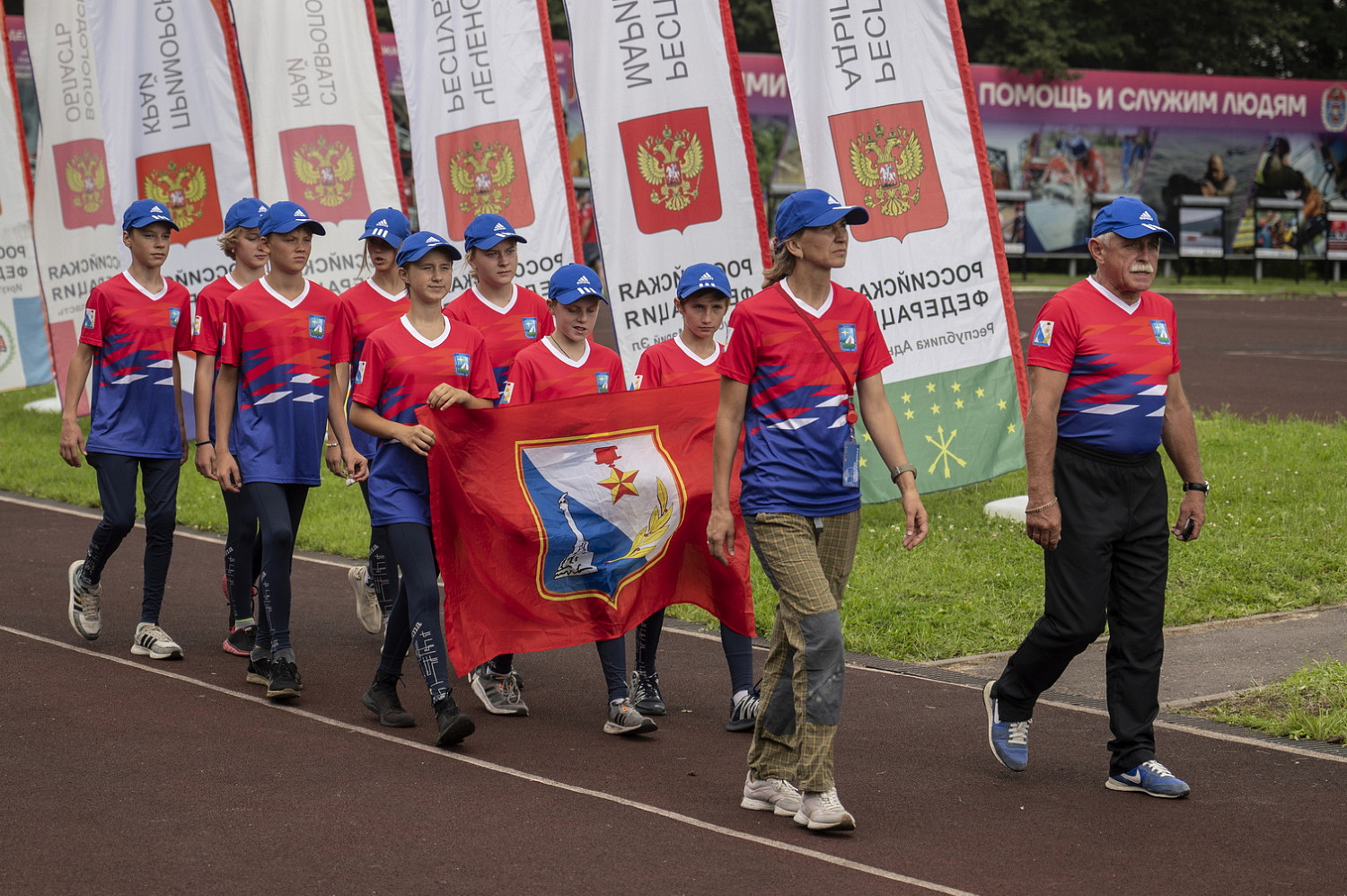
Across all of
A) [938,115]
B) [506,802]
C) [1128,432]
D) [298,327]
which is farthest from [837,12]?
[506,802]

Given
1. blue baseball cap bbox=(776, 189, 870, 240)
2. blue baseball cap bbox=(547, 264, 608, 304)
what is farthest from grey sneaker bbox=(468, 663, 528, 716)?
blue baseball cap bbox=(776, 189, 870, 240)

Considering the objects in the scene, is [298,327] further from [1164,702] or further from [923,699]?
[1164,702]

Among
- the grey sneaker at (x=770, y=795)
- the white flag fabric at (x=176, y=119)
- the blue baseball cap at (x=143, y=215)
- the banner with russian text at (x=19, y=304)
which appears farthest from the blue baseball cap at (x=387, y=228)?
the banner with russian text at (x=19, y=304)

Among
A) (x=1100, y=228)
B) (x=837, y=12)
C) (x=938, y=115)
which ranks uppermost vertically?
(x=837, y=12)

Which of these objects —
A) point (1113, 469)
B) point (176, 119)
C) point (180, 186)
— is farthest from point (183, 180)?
point (1113, 469)

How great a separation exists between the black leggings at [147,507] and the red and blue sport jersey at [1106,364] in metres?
4.79

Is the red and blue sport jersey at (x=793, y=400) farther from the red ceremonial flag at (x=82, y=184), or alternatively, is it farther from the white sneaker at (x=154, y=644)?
the red ceremonial flag at (x=82, y=184)

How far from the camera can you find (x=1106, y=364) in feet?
20.1

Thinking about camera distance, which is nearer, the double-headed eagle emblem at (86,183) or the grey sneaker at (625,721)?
the grey sneaker at (625,721)

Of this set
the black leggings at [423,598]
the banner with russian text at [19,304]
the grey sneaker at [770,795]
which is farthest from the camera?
the banner with russian text at [19,304]

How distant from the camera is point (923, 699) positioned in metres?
7.88

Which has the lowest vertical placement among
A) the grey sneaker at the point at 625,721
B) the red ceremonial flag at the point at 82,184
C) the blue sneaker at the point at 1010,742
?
Result: the blue sneaker at the point at 1010,742

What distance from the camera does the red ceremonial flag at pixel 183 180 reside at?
15.7 meters

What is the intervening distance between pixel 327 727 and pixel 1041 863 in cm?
328
